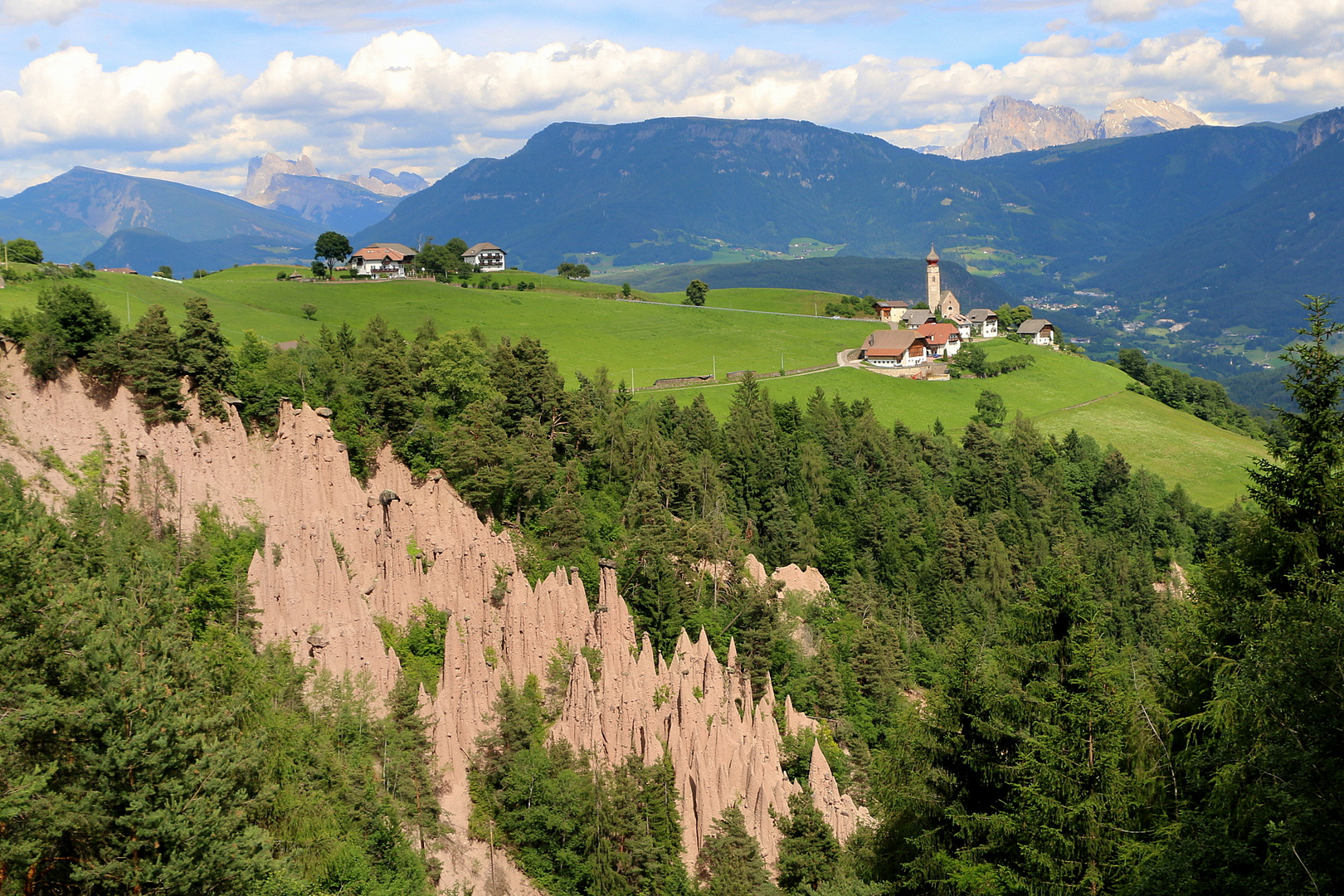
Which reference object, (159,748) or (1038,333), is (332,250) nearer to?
(1038,333)

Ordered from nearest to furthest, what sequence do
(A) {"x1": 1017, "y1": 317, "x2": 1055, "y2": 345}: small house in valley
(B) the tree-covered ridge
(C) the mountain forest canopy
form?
(C) the mountain forest canopy, (B) the tree-covered ridge, (A) {"x1": 1017, "y1": 317, "x2": 1055, "y2": 345}: small house in valley

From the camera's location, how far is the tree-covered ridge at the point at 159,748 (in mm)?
25219

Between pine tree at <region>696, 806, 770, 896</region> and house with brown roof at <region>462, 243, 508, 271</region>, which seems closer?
pine tree at <region>696, 806, 770, 896</region>

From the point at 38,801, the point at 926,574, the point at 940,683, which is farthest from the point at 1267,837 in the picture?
the point at 926,574

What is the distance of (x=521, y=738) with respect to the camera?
150ft

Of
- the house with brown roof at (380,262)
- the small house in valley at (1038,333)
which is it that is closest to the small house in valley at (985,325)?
the small house in valley at (1038,333)

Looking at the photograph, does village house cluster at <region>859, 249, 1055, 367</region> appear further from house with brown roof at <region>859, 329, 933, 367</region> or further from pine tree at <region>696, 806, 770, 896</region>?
pine tree at <region>696, 806, 770, 896</region>

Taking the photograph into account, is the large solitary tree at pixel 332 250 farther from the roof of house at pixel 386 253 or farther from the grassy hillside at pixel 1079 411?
the grassy hillside at pixel 1079 411

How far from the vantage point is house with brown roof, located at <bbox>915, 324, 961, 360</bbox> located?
148375 mm

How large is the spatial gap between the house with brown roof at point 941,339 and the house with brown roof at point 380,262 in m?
83.5

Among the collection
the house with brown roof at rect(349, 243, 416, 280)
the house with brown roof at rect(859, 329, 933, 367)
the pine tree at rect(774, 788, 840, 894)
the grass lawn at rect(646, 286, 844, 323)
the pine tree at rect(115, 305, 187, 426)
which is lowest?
the pine tree at rect(774, 788, 840, 894)

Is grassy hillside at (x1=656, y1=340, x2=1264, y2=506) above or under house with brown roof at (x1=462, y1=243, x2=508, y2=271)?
under

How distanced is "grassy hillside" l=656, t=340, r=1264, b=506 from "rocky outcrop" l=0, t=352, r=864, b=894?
177ft

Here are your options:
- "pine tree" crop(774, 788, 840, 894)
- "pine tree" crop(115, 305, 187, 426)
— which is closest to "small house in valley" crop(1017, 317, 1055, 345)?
"pine tree" crop(774, 788, 840, 894)
